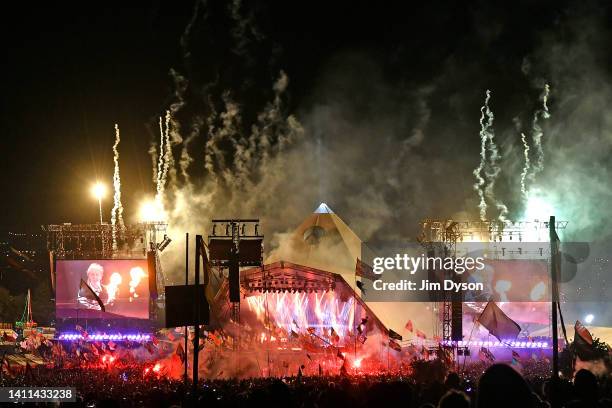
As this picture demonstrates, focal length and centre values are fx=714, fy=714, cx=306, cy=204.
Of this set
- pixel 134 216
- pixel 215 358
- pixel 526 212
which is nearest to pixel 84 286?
pixel 215 358

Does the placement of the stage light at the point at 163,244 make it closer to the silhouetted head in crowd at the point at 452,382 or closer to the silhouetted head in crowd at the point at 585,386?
the silhouetted head in crowd at the point at 452,382

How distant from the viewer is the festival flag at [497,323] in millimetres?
29078

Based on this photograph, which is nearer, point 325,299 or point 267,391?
point 267,391

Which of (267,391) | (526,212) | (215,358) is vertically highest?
(526,212)

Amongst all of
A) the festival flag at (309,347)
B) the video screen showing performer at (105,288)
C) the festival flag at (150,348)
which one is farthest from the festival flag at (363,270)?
the video screen showing performer at (105,288)

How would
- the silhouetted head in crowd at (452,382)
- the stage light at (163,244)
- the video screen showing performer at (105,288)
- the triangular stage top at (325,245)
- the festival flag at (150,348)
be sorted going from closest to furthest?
the silhouetted head in crowd at (452,382) < the festival flag at (150,348) < the video screen showing performer at (105,288) < the stage light at (163,244) < the triangular stage top at (325,245)

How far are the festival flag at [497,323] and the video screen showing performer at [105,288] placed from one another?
20277 mm

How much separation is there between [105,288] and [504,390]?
1537 inches

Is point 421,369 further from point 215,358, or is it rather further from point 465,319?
point 465,319

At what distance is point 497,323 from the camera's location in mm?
29297

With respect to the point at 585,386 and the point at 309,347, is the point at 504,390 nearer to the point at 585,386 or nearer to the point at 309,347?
the point at 585,386

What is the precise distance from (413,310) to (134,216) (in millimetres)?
24983

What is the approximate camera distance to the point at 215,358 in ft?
109

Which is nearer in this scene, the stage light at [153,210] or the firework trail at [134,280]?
the firework trail at [134,280]
